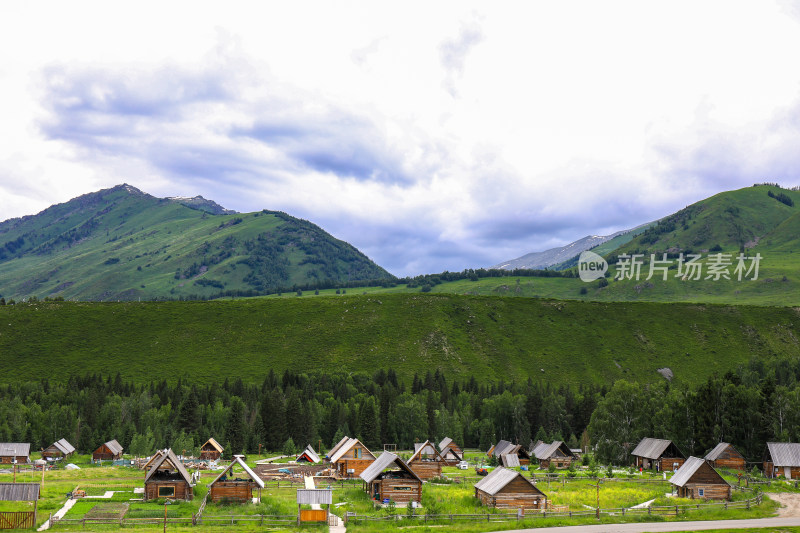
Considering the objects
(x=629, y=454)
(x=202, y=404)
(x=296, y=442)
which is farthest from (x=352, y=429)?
(x=629, y=454)

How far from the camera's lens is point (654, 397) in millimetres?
112188

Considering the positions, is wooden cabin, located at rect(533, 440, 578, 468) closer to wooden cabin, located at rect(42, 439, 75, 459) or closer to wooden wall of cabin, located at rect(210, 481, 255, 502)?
wooden wall of cabin, located at rect(210, 481, 255, 502)

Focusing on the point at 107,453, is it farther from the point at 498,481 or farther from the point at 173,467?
the point at 498,481

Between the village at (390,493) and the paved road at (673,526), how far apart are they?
2319 mm

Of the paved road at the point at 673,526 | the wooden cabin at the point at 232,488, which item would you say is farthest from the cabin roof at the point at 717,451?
the wooden cabin at the point at 232,488

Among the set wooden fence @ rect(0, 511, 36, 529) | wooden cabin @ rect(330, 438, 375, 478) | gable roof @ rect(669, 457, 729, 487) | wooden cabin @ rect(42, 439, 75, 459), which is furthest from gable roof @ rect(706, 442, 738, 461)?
wooden cabin @ rect(42, 439, 75, 459)

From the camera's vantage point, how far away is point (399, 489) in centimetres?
6562

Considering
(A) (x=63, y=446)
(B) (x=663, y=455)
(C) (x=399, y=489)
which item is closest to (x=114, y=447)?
(A) (x=63, y=446)

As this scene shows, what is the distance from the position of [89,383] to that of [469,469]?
4098 inches

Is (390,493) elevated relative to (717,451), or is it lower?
lower

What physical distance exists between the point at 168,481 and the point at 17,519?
17.9 m

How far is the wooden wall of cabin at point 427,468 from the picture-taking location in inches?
3408

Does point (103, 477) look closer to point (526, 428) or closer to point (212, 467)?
point (212, 467)

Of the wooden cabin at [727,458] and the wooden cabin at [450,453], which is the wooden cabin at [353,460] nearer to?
the wooden cabin at [450,453]
